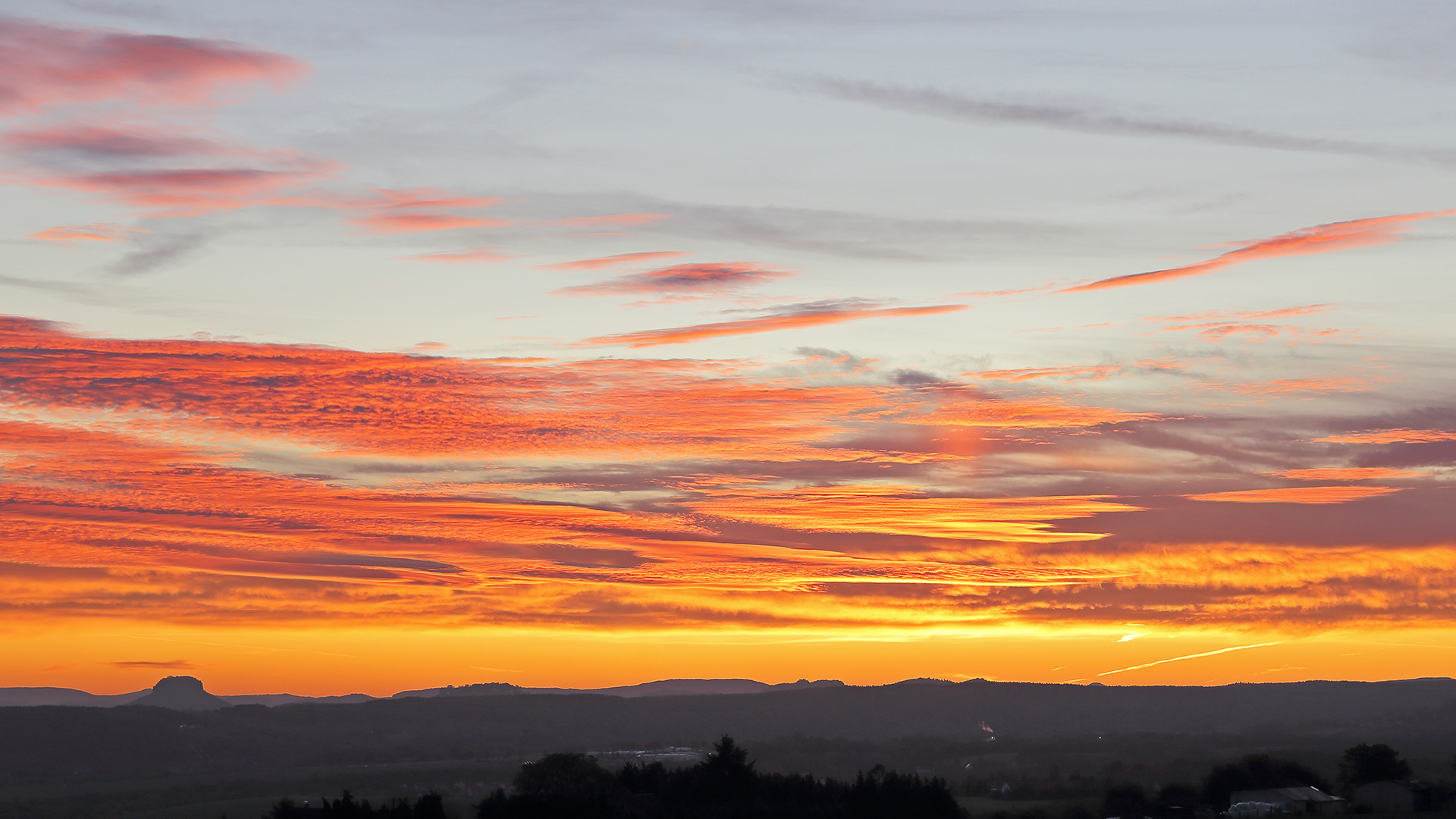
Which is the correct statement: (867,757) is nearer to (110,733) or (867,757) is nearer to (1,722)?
(110,733)

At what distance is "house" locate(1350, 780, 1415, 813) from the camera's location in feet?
328

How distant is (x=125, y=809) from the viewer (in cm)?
12269

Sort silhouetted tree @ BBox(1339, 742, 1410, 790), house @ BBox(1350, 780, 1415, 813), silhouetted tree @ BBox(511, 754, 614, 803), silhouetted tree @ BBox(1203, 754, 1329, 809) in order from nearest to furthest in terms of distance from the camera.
→ silhouetted tree @ BBox(511, 754, 614, 803) → house @ BBox(1350, 780, 1415, 813) → silhouetted tree @ BBox(1203, 754, 1329, 809) → silhouetted tree @ BBox(1339, 742, 1410, 790)

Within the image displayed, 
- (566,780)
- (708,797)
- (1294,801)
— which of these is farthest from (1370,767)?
(566,780)

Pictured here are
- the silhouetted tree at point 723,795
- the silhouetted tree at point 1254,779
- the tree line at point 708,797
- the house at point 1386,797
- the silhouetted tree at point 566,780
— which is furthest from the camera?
the silhouetted tree at point 1254,779

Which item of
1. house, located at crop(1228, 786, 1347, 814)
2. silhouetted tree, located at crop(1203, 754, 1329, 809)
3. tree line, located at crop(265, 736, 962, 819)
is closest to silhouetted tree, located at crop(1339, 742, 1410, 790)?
silhouetted tree, located at crop(1203, 754, 1329, 809)

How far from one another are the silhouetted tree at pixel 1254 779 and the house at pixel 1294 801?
2186mm

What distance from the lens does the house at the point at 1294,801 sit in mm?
102625

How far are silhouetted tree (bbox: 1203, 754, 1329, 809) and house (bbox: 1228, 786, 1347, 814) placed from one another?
219 cm

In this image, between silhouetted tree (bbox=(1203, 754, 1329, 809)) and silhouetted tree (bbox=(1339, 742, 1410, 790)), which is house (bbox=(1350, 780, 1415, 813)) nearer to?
silhouetted tree (bbox=(1339, 742, 1410, 790))

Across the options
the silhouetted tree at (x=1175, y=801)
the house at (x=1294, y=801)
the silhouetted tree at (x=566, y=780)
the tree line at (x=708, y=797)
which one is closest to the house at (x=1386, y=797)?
the house at (x=1294, y=801)

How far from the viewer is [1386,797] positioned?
4023 inches

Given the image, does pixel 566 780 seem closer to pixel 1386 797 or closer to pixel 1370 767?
pixel 1386 797

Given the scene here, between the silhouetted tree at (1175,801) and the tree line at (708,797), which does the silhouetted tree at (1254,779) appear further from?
the tree line at (708,797)
